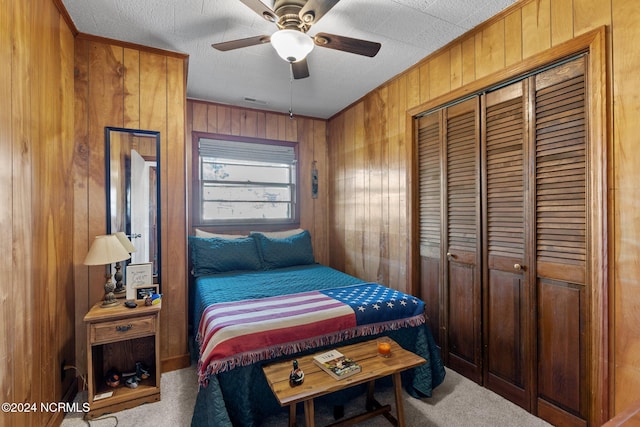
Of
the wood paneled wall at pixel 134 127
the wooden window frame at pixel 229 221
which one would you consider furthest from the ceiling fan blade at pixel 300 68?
the wooden window frame at pixel 229 221

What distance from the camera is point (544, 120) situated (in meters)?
1.89

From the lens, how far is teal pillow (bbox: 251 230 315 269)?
11.1ft

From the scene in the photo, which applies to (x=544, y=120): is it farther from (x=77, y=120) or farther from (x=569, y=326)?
(x=77, y=120)

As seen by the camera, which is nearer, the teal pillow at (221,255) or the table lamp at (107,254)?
the table lamp at (107,254)

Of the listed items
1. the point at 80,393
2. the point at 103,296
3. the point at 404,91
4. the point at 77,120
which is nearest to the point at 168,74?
the point at 77,120

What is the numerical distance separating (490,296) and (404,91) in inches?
77.8

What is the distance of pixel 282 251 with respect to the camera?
346cm

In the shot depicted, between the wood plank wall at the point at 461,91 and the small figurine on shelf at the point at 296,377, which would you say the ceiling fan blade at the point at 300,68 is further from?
the small figurine on shelf at the point at 296,377

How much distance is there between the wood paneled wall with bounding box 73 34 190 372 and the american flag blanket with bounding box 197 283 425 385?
0.73 m

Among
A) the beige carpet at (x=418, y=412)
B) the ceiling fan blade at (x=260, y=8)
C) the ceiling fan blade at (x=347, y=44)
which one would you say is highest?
the ceiling fan blade at (x=260, y=8)

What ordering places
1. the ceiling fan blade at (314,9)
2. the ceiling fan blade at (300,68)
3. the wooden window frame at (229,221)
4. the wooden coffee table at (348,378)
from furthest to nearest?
the wooden window frame at (229,221) → the ceiling fan blade at (300,68) → the ceiling fan blade at (314,9) → the wooden coffee table at (348,378)

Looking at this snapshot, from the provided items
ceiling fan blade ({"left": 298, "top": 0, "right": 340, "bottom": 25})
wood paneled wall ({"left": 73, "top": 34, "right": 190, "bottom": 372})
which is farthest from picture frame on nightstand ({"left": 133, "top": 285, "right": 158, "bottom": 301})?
ceiling fan blade ({"left": 298, "top": 0, "right": 340, "bottom": 25})

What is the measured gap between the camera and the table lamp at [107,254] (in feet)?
6.77

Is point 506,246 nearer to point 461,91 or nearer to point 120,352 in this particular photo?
point 461,91
